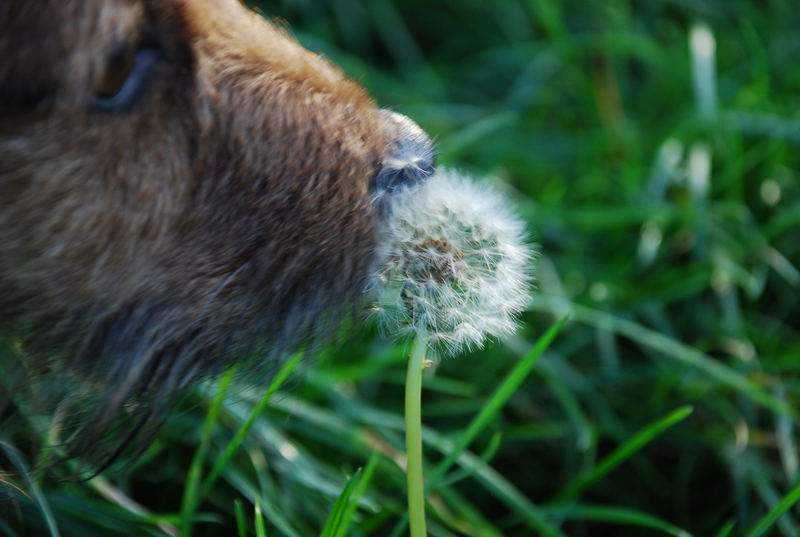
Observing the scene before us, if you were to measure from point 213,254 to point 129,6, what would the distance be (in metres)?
0.39

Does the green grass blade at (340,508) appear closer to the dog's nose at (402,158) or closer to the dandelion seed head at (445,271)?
the dandelion seed head at (445,271)

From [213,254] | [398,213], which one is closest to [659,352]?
[398,213]

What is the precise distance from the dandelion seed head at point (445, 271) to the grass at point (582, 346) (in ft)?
0.55

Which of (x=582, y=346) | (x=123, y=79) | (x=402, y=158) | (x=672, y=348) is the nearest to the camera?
(x=123, y=79)

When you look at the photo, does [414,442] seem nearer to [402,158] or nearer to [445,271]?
[445,271]

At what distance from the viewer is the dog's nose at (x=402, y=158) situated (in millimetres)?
1467

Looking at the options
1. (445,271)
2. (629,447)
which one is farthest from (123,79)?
(629,447)

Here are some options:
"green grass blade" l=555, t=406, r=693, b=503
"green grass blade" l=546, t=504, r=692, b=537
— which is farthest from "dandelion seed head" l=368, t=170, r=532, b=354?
"green grass blade" l=546, t=504, r=692, b=537

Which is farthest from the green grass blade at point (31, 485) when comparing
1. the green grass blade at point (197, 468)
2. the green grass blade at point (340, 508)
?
the green grass blade at point (340, 508)

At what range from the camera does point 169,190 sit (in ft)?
4.47

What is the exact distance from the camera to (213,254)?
4.57 feet

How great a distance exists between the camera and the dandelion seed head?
147cm

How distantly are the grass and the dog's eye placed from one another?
54 centimetres

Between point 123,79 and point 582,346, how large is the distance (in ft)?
5.06
